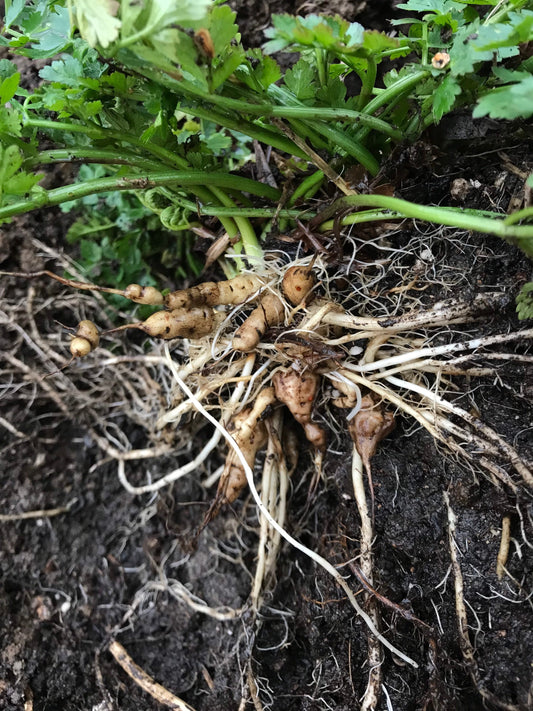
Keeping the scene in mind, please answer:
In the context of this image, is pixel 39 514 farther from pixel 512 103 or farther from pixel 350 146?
pixel 512 103

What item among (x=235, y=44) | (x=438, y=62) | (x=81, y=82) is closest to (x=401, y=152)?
(x=438, y=62)

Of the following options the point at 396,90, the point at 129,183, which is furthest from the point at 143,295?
the point at 396,90

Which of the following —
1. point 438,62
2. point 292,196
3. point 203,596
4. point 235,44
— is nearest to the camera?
point 438,62

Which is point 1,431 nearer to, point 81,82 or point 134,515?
point 134,515

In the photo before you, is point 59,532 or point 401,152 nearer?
point 401,152

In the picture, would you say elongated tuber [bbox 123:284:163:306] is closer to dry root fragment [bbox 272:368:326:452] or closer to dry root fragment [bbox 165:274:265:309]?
dry root fragment [bbox 165:274:265:309]

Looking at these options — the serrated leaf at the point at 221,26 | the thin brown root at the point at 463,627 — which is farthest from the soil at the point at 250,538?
the serrated leaf at the point at 221,26
